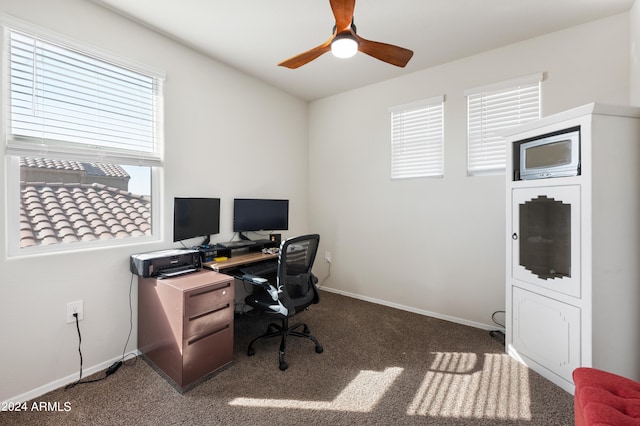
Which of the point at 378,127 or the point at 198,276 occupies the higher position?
the point at 378,127

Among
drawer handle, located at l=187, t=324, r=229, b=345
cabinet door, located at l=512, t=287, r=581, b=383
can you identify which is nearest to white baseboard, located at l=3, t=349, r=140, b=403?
drawer handle, located at l=187, t=324, r=229, b=345

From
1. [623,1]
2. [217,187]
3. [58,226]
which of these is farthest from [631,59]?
[58,226]

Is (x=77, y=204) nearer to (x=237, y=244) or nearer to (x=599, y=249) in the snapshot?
(x=237, y=244)

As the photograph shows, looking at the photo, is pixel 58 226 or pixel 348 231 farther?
pixel 348 231

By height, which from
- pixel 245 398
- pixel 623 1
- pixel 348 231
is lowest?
pixel 245 398

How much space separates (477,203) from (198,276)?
9.13 ft

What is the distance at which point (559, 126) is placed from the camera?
1952 mm

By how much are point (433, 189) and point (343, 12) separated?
7.10 ft

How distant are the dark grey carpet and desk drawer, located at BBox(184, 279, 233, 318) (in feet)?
1.75

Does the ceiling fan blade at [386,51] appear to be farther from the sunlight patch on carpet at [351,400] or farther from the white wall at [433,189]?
the sunlight patch on carpet at [351,400]

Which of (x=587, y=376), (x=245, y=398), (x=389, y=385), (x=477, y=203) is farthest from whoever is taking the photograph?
(x=477, y=203)

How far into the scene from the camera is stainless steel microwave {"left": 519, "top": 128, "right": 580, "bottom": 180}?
6.21 ft

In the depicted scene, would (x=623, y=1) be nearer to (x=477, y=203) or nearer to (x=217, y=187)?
(x=477, y=203)

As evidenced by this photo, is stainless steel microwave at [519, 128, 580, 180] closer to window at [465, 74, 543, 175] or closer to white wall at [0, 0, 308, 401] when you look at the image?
window at [465, 74, 543, 175]
